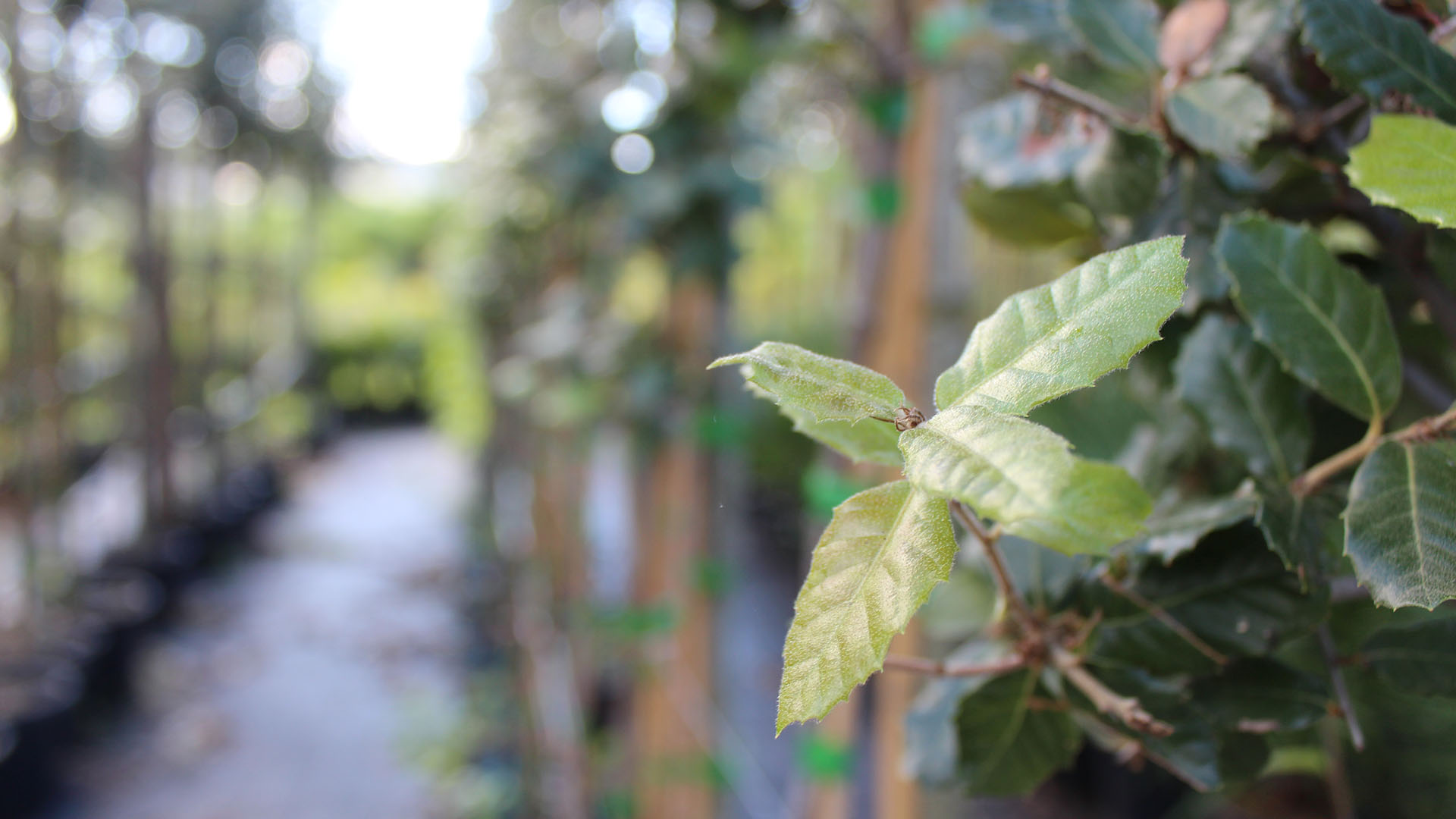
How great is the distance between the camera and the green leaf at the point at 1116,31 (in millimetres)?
444

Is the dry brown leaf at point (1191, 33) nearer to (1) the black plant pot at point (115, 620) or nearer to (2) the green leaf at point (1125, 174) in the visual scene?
(2) the green leaf at point (1125, 174)

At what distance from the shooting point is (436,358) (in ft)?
22.0

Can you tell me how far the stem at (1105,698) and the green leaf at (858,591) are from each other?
0.48ft

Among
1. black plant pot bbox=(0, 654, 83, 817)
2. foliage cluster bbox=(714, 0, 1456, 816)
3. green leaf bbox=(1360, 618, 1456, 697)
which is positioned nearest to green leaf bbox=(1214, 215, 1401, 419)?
foliage cluster bbox=(714, 0, 1456, 816)

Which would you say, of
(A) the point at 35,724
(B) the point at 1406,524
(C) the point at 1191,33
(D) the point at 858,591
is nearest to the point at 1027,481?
(D) the point at 858,591

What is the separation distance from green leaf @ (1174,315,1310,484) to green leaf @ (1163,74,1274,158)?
0.28ft

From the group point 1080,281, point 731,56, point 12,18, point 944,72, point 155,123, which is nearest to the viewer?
point 1080,281

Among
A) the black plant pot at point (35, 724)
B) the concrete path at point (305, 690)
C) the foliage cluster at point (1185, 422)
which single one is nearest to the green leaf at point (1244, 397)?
the foliage cluster at point (1185, 422)

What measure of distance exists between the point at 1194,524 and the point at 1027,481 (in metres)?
0.21

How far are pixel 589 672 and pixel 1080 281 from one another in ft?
8.03

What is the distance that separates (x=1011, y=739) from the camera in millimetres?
434

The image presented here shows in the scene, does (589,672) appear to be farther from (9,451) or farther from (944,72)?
(9,451)

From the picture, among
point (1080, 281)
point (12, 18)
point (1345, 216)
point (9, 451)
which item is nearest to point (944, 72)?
point (1345, 216)

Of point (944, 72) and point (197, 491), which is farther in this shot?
point (197, 491)
